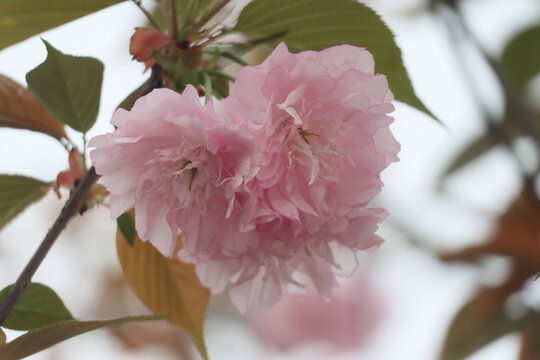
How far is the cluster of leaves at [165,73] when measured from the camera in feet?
1.48

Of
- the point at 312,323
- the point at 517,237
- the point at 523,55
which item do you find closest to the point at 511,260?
the point at 517,237

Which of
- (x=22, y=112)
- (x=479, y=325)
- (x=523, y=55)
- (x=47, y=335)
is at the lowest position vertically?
(x=479, y=325)

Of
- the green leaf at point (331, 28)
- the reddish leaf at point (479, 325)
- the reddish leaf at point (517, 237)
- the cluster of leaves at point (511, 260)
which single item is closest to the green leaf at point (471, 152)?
the cluster of leaves at point (511, 260)

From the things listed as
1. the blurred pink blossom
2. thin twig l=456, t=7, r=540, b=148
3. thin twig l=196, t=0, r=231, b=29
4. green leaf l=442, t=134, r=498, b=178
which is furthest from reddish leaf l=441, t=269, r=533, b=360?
thin twig l=196, t=0, r=231, b=29

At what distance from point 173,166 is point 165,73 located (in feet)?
0.28

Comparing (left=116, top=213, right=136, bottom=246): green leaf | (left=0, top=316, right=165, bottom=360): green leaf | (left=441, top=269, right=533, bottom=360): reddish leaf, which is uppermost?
(left=116, top=213, right=136, bottom=246): green leaf

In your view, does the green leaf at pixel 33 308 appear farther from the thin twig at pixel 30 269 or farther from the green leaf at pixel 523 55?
the green leaf at pixel 523 55

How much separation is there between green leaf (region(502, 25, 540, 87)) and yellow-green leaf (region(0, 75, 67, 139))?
0.87m

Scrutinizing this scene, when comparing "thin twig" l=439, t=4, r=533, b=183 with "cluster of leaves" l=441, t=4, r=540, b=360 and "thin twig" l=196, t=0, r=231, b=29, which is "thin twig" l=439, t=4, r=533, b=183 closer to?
"cluster of leaves" l=441, t=4, r=540, b=360

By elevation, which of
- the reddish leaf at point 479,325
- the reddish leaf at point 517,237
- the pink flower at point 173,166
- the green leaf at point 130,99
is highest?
Answer: the green leaf at point 130,99

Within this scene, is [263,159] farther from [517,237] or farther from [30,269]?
[517,237]

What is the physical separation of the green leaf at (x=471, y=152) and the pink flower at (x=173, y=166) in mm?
942

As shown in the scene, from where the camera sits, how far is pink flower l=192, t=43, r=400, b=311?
15.6 inches

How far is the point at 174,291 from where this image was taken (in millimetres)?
545
